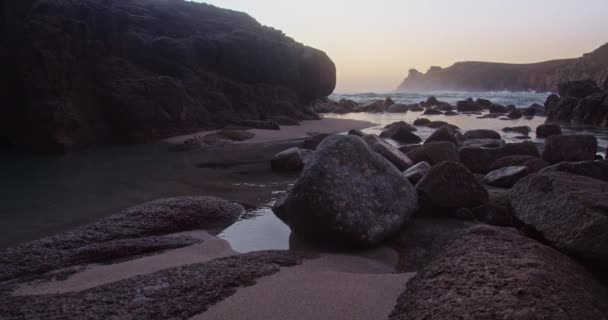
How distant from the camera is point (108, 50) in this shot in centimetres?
1515

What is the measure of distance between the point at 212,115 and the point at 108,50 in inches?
170

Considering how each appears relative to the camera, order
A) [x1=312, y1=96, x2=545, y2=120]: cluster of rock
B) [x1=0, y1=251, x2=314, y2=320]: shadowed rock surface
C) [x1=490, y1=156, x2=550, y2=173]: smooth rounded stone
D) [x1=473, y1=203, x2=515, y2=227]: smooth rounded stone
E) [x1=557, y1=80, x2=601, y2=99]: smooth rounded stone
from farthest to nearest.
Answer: [x1=312, y1=96, x2=545, y2=120]: cluster of rock → [x1=557, y1=80, x2=601, y2=99]: smooth rounded stone → [x1=490, y1=156, x2=550, y2=173]: smooth rounded stone → [x1=473, y1=203, x2=515, y2=227]: smooth rounded stone → [x1=0, y1=251, x2=314, y2=320]: shadowed rock surface

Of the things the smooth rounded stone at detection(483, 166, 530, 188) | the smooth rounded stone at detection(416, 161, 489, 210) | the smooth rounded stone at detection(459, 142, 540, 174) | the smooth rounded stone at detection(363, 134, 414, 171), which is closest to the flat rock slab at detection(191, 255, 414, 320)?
the smooth rounded stone at detection(416, 161, 489, 210)

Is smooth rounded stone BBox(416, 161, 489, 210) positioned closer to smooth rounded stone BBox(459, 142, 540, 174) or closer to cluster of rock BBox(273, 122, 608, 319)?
cluster of rock BBox(273, 122, 608, 319)

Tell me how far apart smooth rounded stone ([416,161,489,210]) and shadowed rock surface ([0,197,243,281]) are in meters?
2.33

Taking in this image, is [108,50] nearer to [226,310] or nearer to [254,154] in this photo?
[254,154]

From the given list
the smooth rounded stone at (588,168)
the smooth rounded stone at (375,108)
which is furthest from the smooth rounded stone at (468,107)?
the smooth rounded stone at (588,168)

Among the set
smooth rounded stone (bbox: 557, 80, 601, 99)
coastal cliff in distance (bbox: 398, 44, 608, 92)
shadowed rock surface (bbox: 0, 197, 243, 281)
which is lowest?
shadowed rock surface (bbox: 0, 197, 243, 281)

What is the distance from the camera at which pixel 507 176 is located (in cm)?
689

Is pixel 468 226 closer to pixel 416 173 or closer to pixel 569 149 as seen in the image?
pixel 416 173

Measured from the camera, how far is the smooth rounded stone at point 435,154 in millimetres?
8188

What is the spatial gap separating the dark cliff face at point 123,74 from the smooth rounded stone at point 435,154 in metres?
9.17

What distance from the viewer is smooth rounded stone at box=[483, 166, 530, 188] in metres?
6.84

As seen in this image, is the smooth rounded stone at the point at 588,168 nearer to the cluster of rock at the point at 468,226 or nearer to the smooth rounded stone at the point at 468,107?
the cluster of rock at the point at 468,226
